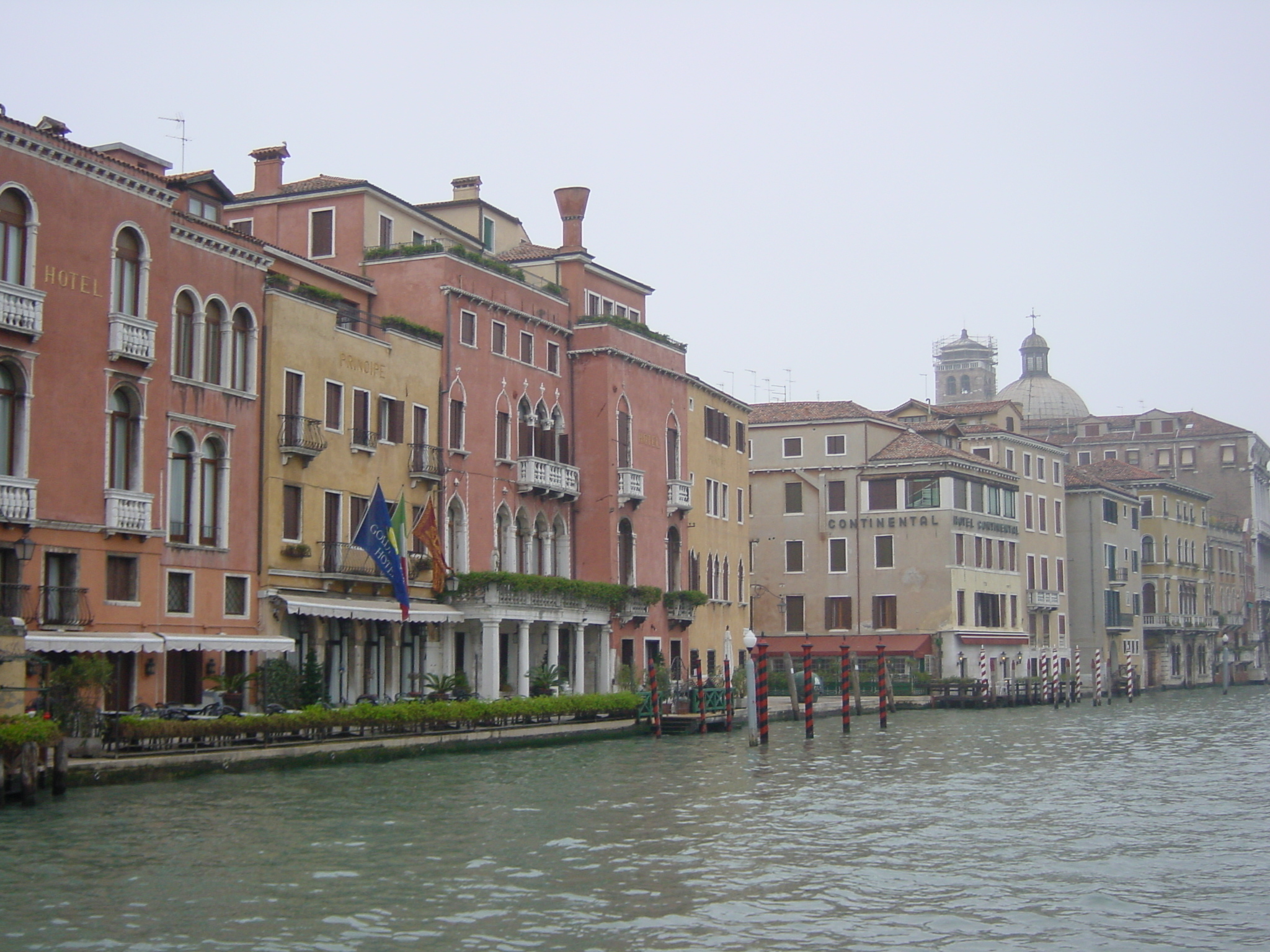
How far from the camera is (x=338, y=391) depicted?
37750 millimetres

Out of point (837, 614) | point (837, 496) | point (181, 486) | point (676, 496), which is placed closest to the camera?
point (181, 486)

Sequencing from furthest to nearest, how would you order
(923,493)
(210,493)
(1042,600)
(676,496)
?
(1042,600) < (923,493) < (676,496) < (210,493)

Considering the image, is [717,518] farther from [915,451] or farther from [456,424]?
[456,424]

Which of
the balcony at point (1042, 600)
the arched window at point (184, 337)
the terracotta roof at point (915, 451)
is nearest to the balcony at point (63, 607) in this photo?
the arched window at point (184, 337)

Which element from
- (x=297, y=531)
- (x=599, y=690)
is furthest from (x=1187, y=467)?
(x=297, y=531)

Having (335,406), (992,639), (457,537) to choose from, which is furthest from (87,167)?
(992,639)

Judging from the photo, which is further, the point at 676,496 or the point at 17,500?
Answer: the point at 676,496

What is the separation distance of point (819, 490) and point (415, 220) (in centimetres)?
2749

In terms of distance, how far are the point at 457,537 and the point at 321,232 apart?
8.51 metres

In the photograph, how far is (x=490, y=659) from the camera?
4212cm

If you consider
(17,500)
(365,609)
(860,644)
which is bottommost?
(860,644)

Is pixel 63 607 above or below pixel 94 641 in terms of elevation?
above

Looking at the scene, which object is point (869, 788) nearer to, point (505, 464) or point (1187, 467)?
point (505, 464)

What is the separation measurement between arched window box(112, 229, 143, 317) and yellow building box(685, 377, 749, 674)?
2374cm
